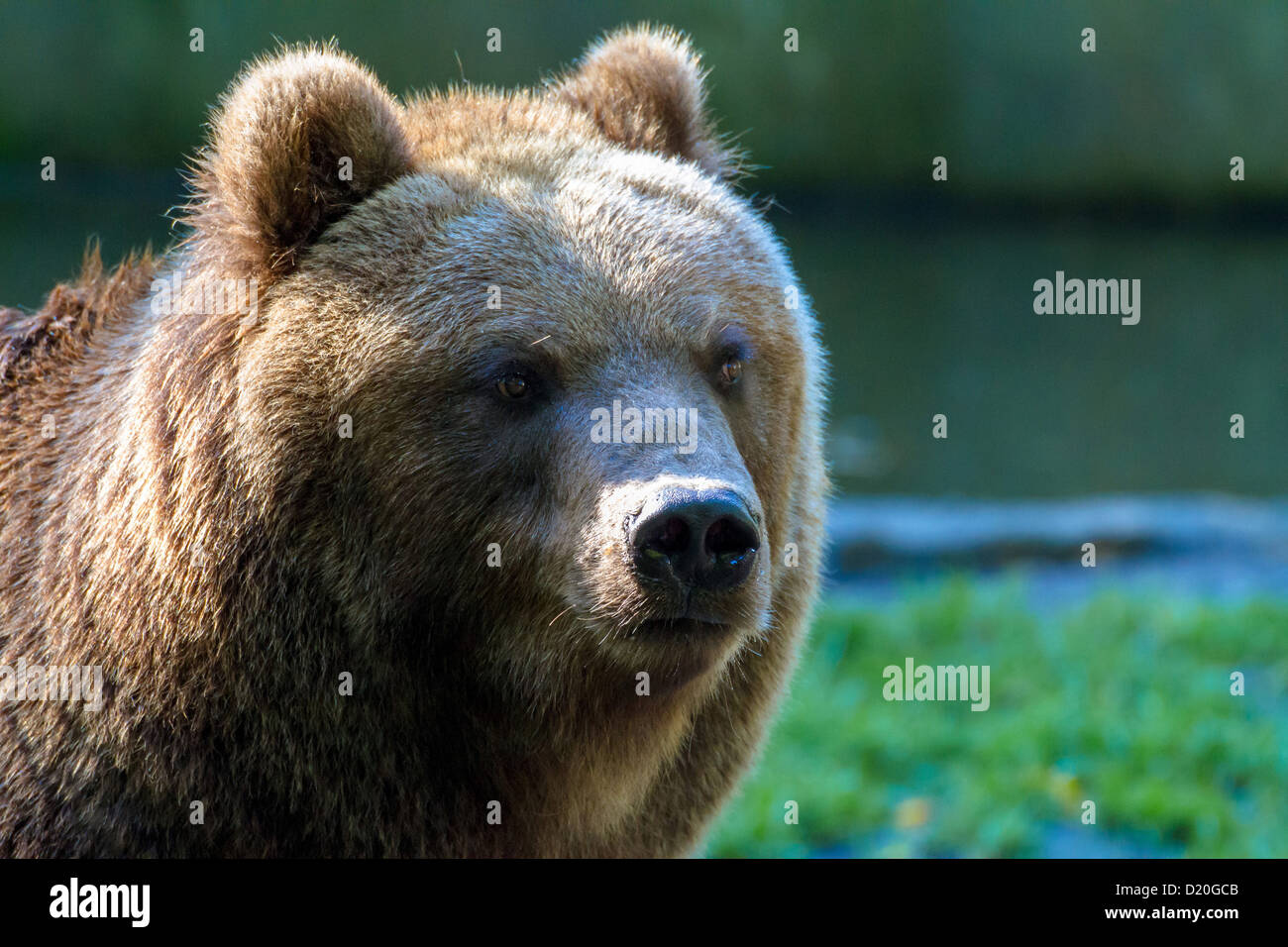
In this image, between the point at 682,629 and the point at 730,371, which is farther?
the point at 730,371

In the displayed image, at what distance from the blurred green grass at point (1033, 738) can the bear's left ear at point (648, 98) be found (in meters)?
2.34

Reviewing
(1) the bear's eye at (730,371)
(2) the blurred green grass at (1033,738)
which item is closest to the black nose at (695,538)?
(1) the bear's eye at (730,371)

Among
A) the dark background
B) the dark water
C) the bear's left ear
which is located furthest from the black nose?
the dark background

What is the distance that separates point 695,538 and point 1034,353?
507 inches

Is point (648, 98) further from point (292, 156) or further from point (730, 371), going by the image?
point (292, 156)

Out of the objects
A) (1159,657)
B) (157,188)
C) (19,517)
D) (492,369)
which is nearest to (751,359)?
(492,369)

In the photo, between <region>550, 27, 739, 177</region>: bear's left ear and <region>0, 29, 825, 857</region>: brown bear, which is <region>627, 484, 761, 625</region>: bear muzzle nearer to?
<region>0, 29, 825, 857</region>: brown bear

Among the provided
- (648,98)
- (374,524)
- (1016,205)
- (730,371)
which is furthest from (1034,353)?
(374,524)

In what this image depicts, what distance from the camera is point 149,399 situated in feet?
10.8

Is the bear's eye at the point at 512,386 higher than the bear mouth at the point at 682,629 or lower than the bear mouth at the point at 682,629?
higher

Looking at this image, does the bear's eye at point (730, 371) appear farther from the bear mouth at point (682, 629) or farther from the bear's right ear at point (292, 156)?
the bear's right ear at point (292, 156)

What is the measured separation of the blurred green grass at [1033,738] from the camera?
6.30 metres

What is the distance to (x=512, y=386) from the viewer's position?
3197 mm

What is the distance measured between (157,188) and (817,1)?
6759mm
